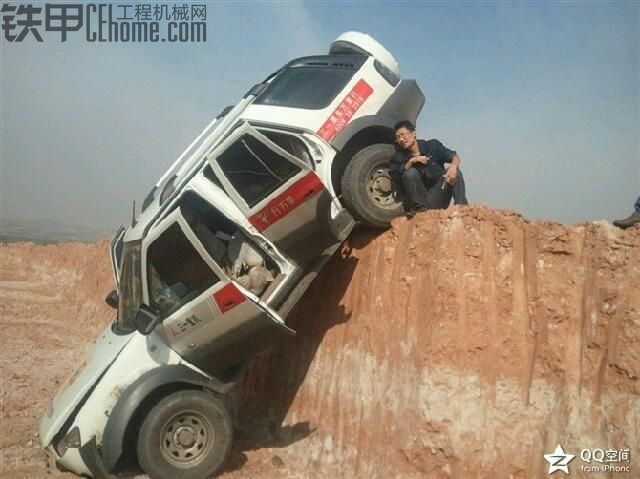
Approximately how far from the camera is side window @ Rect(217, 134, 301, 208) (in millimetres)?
7059

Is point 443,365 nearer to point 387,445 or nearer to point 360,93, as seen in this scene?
point 387,445

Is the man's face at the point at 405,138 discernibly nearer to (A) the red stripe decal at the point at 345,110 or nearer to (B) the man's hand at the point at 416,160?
(B) the man's hand at the point at 416,160

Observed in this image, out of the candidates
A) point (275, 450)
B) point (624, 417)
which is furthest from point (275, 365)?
point (624, 417)

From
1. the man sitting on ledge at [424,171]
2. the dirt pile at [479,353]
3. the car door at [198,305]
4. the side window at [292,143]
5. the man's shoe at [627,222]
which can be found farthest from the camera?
the man sitting on ledge at [424,171]

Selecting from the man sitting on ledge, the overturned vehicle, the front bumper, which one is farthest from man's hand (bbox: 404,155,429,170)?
the front bumper

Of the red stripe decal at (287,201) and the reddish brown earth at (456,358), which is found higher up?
the red stripe decal at (287,201)

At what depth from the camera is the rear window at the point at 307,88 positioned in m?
7.64

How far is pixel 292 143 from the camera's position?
24.9 ft

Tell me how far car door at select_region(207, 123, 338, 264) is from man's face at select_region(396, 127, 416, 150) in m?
1.45

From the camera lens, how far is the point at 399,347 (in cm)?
680
